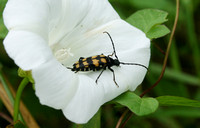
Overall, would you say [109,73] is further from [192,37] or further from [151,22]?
[192,37]

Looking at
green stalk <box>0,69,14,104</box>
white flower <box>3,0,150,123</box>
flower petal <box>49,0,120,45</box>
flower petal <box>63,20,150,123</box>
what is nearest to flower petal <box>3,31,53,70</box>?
white flower <box>3,0,150,123</box>

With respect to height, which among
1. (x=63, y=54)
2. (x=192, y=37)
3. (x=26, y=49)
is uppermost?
(x=26, y=49)

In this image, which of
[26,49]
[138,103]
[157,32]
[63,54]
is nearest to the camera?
[26,49]

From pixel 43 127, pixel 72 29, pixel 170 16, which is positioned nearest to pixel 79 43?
pixel 72 29

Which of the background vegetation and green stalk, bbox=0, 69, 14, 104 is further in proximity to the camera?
the background vegetation

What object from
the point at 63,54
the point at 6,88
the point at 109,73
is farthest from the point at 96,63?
the point at 6,88

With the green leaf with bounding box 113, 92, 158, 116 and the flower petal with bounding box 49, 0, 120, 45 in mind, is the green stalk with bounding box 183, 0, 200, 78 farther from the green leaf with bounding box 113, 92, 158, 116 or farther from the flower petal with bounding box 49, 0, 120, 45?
the green leaf with bounding box 113, 92, 158, 116
